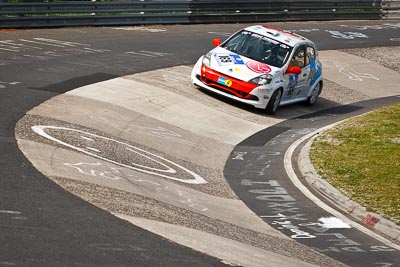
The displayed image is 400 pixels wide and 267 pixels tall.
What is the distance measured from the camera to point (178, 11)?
102ft

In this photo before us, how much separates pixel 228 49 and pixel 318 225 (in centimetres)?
942

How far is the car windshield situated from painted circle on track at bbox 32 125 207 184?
21.1 ft

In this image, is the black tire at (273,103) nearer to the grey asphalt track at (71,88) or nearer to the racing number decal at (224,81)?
the racing number decal at (224,81)

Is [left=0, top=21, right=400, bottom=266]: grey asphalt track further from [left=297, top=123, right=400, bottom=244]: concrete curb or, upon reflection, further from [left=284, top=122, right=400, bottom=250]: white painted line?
[left=297, top=123, right=400, bottom=244]: concrete curb

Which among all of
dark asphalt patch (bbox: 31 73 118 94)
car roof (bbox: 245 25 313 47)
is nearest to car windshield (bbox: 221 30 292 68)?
car roof (bbox: 245 25 313 47)

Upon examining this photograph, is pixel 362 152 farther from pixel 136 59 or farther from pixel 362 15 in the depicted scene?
pixel 362 15

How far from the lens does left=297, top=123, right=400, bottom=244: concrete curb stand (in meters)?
11.8

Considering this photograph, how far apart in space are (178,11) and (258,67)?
1181 cm

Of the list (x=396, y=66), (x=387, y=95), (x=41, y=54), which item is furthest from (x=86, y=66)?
(x=396, y=66)

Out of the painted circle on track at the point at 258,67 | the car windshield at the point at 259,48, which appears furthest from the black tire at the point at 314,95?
the painted circle on track at the point at 258,67

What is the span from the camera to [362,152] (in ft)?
53.0

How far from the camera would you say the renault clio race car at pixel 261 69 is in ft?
64.0

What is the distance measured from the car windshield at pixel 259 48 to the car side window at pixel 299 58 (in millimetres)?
195

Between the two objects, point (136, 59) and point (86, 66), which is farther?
point (136, 59)
